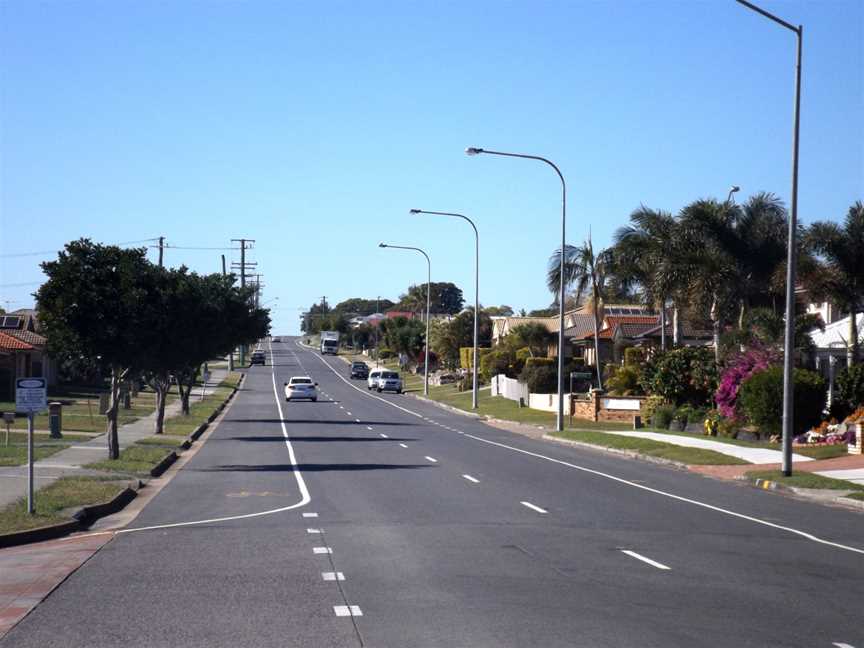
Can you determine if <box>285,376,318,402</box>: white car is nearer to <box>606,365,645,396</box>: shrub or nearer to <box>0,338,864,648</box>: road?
<box>606,365,645,396</box>: shrub

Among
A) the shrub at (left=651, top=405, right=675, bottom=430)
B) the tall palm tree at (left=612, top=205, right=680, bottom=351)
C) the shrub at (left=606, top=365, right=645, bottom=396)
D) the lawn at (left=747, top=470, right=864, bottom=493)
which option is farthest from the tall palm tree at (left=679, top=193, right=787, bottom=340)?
the lawn at (left=747, top=470, right=864, bottom=493)

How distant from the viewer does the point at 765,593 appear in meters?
11.5

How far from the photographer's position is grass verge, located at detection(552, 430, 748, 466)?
1178 inches

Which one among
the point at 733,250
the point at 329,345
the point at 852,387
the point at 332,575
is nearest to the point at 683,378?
A: the point at 733,250

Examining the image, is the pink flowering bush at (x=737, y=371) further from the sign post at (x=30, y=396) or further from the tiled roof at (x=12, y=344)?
the tiled roof at (x=12, y=344)

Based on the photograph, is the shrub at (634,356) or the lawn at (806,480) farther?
the shrub at (634,356)

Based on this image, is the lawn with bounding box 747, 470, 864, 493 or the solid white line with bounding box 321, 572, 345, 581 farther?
the lawn with bounding box 747, 470, 864, 493

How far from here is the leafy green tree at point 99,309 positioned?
28.8 meters

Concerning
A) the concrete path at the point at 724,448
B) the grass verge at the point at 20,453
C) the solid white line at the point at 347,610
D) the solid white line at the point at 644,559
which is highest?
the solid white line at the point at 347,610

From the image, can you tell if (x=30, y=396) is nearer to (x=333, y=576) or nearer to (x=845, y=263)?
(x=333, y=576)

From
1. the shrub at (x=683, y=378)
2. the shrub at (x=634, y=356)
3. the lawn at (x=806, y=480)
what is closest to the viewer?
the lawn at (x=806, y=480)

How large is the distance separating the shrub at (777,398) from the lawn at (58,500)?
19389 mm

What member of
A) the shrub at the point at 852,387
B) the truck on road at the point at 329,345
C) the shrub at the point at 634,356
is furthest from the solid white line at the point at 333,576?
the truck on road at the point at 329,345

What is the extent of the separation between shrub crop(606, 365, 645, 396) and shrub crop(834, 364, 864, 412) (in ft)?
69.9
